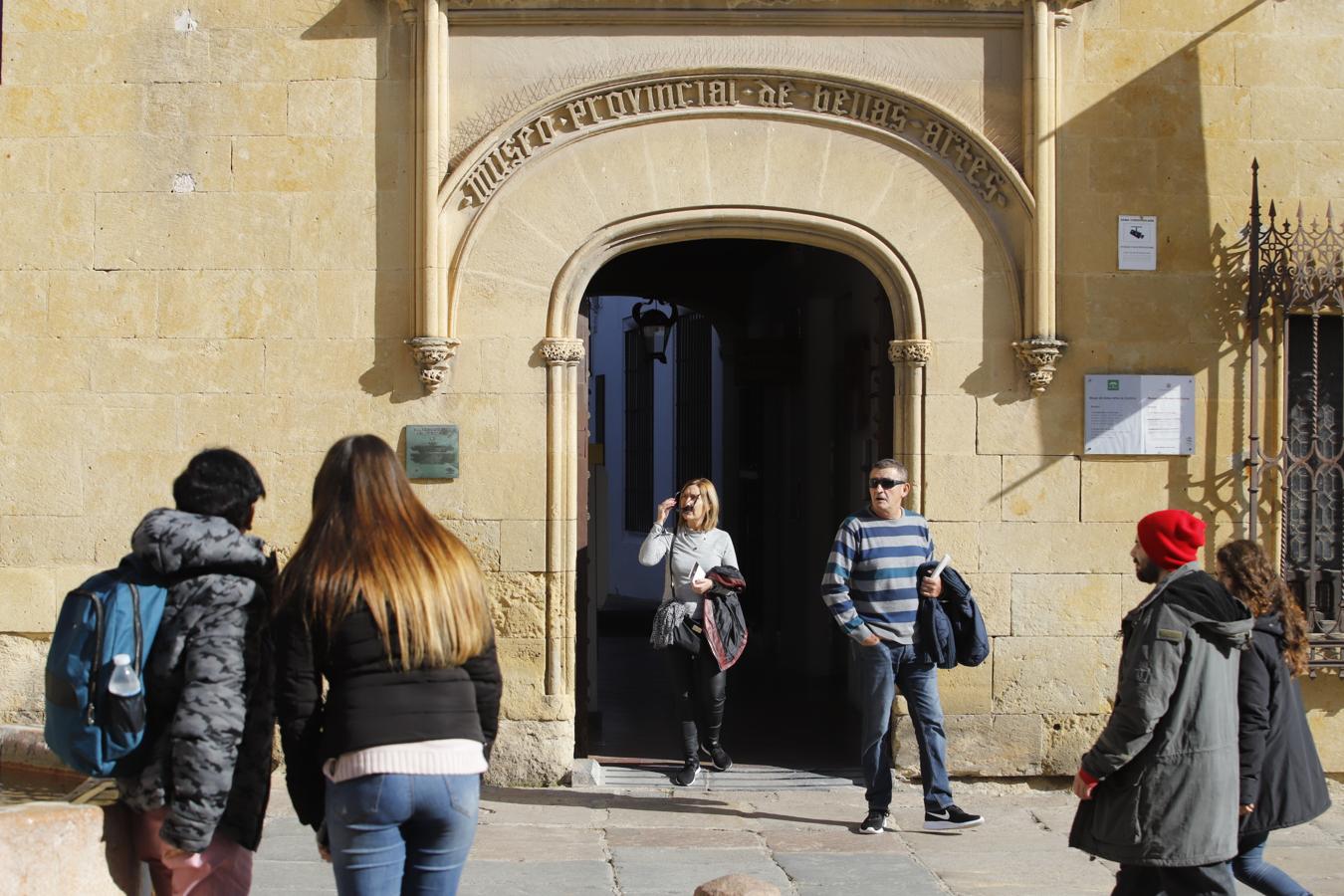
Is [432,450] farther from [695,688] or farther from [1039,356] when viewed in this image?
[1039,356]

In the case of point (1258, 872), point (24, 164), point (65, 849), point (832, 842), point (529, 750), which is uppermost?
point (24, 164)

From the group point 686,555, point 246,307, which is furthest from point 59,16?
point 686,555

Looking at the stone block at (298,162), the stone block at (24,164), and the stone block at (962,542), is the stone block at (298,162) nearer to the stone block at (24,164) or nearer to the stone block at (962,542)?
the stone block at (24,164)

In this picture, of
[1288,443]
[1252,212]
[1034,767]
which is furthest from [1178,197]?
[1034,767]

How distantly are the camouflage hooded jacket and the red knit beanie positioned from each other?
8.15 ft

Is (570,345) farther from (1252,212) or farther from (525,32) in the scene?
(1252,212)

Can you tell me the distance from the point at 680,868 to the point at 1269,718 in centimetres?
240

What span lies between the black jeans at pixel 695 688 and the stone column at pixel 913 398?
1290 millimetres

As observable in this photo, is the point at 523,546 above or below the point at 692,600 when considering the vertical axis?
above

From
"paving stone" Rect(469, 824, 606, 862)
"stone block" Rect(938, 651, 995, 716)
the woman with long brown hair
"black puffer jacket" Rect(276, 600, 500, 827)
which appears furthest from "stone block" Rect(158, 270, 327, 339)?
"black puffer jacket" Rect(276, 600, 500, 827)

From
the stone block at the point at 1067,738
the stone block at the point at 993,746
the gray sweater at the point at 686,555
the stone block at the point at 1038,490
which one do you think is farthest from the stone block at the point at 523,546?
the stone block at the point at 1067,738

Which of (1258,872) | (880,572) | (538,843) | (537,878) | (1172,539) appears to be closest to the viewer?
(1172,539)

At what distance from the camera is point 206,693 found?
11.4 feet

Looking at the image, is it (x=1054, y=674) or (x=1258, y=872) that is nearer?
(x=1258, y=872)
